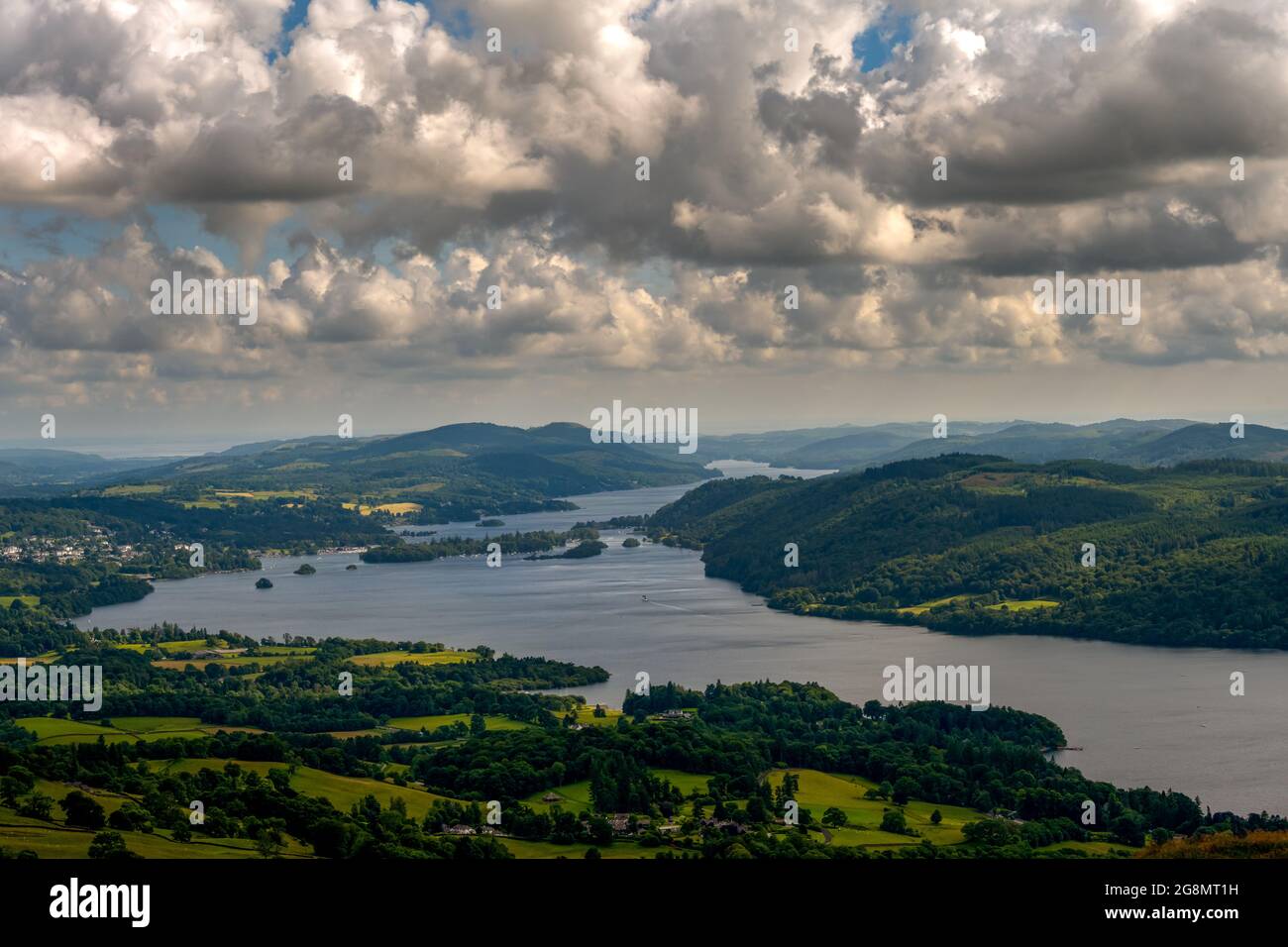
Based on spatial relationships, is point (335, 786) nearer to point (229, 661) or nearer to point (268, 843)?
point (268, 843)

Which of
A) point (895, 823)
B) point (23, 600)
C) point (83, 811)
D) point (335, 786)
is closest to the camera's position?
point (83, 811)

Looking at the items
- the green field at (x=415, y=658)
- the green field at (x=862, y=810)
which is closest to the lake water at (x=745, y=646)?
the green field at (x=415, y=658)

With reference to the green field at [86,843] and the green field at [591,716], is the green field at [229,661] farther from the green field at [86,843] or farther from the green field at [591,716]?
the green field at [86,843]

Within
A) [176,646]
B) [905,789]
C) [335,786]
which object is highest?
[176,646]

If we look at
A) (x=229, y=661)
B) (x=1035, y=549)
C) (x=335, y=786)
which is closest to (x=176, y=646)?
(x=229, y=661)
